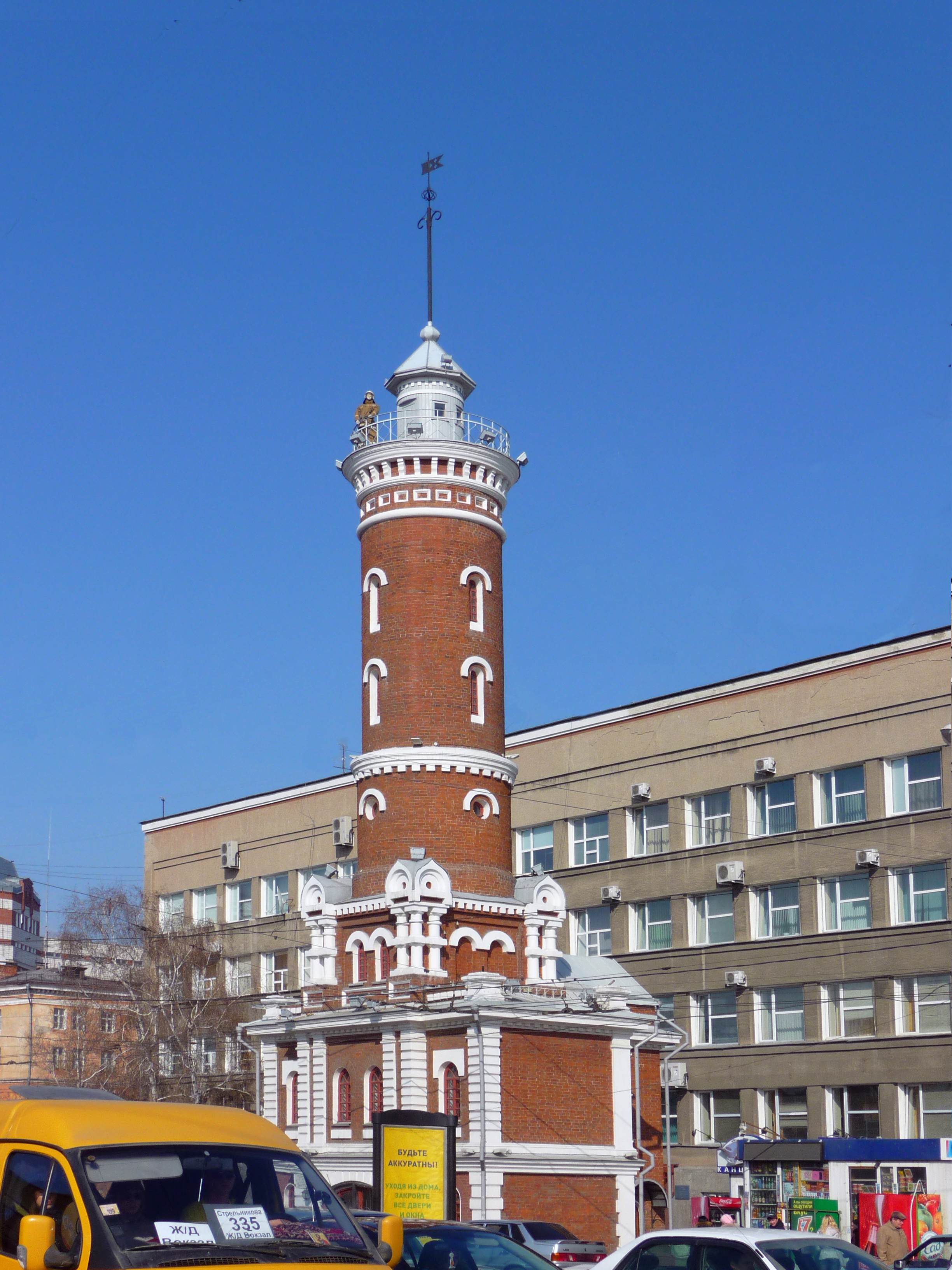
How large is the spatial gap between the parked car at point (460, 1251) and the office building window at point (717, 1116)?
34.0 metres

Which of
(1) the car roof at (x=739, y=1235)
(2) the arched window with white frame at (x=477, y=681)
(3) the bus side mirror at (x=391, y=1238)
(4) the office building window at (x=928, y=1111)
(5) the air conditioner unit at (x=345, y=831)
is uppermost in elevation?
(2) the arched window with white frame at (x=477, y=681)

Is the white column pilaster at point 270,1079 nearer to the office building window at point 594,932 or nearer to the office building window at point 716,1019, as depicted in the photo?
the office building window at point 594,932

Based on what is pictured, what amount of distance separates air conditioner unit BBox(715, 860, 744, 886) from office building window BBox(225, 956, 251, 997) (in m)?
23.0

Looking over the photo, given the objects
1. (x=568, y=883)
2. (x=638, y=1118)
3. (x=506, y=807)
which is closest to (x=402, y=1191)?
(x=638, y=1118)

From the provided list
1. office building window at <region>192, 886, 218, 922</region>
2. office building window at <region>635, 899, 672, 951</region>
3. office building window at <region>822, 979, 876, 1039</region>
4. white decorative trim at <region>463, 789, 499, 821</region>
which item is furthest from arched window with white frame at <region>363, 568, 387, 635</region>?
office building window at <region>192, 886, 218, 922</region>

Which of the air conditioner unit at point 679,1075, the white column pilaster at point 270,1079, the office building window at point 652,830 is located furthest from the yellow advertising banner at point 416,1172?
the office building window at point 652,830

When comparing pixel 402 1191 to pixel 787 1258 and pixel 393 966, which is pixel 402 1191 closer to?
pixel 393 966

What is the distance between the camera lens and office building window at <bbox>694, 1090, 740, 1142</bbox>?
47.3 m

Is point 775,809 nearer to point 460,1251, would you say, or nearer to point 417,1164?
point 417,1164

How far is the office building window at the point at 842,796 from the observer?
150 feet

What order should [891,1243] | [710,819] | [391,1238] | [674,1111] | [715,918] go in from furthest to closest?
[710,819] < [674,1111] < [715,918] < [891,1243] < [391,1238]

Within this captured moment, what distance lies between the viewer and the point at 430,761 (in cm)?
4119

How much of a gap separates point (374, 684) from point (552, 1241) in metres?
16.3

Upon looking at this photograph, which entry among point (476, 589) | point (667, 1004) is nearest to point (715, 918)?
point (667, 1004)
